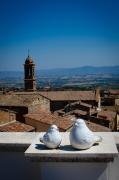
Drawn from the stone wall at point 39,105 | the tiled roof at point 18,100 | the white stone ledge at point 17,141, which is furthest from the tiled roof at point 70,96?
the white stone ledge at point 17,141

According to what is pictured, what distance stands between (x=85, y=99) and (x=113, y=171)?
46749 mm

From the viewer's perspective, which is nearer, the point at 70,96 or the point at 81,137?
the point at 81,137

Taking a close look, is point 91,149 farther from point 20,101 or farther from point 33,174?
point 20,101

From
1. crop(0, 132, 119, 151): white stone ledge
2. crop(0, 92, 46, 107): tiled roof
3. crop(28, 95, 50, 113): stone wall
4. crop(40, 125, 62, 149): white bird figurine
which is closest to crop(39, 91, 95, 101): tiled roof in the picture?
crop(28, 95, 50, 113): stone wall

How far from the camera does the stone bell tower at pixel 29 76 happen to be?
55.5 meters

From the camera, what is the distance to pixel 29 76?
56000 mm

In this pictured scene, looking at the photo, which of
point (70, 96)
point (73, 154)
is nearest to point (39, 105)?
point (70, 96)

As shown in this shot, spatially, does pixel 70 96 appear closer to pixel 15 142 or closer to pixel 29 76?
pixel 29 76

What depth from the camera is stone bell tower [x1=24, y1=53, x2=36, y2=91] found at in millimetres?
55469

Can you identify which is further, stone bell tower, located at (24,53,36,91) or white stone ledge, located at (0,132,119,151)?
stone bell tower, located at (24,53,36,91)

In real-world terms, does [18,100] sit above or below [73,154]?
below

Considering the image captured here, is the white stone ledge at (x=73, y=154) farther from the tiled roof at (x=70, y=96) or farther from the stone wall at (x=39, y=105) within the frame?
the tiled roof at (x=70, y=96)

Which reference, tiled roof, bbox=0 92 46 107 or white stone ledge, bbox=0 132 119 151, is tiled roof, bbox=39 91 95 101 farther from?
white stone ledge, bbox=0 132 119 151

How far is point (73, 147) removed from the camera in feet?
9.30
